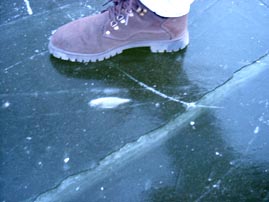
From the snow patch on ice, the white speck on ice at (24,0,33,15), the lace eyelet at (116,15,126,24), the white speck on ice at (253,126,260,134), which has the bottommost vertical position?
the white speck on ice at (253,126,260,134)

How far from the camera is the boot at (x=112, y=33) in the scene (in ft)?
4.50

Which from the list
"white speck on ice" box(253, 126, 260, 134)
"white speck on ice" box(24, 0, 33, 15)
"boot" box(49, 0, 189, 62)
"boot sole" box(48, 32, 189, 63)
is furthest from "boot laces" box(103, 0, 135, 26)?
"white speck on ice" box(253, 126, 260, 134)

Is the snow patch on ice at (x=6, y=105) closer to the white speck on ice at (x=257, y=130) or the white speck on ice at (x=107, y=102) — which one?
the white speck on ice at (x=107, y=102)

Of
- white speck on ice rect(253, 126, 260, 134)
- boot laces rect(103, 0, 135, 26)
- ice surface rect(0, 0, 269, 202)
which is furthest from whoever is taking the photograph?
boot laces rect(103, 0, 135, 26)

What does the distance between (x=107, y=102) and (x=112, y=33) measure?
0.28 metres

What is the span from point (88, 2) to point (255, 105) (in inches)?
35.9

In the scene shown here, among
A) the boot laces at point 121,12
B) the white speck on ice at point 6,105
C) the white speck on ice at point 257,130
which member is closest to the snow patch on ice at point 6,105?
the white speck on ice at point 6,105

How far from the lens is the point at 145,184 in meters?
1.07

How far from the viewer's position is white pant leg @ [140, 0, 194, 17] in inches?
51.2

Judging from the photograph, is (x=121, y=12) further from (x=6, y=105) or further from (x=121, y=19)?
(x=6, y=105)

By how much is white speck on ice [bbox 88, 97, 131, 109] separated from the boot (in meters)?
0.20

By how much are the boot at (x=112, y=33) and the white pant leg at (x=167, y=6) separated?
0.04 meters

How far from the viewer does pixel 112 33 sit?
1.40 metres

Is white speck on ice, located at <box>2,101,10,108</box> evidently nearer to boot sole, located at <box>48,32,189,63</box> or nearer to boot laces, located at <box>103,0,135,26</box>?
boot sole, located at <box>48,32,189,63</box>
